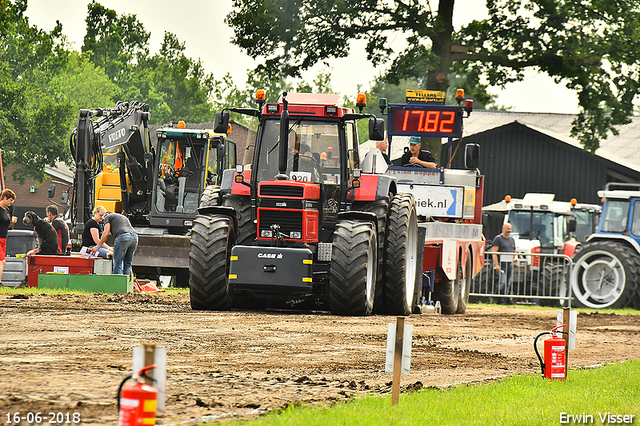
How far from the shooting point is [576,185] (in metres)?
38.1

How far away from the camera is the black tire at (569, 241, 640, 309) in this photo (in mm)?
22188

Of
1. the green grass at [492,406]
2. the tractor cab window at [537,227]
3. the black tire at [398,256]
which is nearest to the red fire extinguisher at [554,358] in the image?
the green grass at [492,406]

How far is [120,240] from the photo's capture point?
693 inches

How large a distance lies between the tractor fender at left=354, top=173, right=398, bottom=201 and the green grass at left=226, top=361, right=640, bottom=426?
528cm

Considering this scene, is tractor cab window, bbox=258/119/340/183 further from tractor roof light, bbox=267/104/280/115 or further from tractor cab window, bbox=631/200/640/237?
tractor cab window, bbox=631/200/640/237

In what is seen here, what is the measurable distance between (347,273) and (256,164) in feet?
7.34

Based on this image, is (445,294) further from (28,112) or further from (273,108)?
(28,112)

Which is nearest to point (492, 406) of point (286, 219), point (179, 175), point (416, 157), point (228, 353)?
point (228, 353)

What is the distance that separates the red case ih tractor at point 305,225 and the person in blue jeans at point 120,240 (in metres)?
4.47

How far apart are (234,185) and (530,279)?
12.1 metres

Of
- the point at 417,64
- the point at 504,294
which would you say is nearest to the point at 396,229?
the point at 504,294

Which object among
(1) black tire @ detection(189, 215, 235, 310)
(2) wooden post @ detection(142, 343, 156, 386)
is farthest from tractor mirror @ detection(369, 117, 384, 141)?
(2) wooden post @ detection(142, 343, 156, 386)

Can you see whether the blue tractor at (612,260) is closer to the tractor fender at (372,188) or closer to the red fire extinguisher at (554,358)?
the tractor fender at (372,188)

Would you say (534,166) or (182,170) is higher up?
(534,166)
